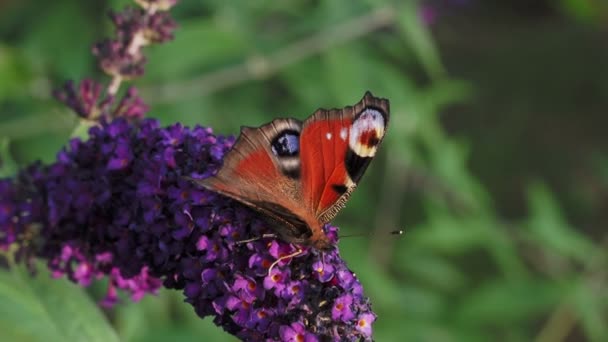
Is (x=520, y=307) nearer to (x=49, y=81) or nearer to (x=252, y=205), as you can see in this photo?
(x=49, y=81)

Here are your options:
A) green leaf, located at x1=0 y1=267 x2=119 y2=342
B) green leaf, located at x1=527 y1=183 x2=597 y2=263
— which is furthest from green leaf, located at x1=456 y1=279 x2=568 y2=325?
green leaf, located at x1=0 y1=267 x2=119 y2=342

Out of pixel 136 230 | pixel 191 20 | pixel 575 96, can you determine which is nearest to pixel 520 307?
pixel 191 20

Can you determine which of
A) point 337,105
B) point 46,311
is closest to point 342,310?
point 46,311

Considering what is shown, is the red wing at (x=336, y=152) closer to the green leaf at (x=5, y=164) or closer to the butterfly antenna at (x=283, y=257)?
the butterfly antenna at (x=283, y=257)

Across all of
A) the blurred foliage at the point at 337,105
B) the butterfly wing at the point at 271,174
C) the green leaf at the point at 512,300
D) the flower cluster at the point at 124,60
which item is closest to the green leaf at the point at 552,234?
the blurred foliage at the point at 337,105

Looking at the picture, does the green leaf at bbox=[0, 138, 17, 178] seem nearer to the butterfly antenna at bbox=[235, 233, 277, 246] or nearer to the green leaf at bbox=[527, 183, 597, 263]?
the butterfly antenna at bbox=[235, 233, 277, 246]

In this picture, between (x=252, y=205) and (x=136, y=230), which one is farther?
(x=136, y=230)

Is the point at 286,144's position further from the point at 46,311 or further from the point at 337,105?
the point at 337,105
